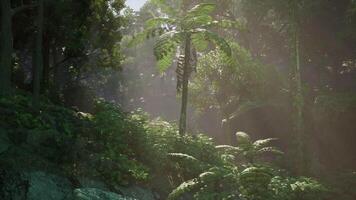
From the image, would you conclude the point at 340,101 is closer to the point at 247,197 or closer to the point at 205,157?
the point at 205,157

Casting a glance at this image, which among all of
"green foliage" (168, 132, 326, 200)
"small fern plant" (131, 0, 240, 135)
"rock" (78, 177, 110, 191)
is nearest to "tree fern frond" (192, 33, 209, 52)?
"small fern plant" (131, 0, 240, 135)

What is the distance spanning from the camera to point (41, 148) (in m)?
11.0

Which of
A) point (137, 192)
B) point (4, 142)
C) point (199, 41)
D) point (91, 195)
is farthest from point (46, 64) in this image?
point (91, 195)

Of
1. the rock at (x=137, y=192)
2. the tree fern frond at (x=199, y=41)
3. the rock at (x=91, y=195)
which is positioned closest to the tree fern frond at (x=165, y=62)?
the tree fern frond at (x=199, y=41)

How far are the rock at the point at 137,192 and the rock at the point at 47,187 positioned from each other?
6.74 feet

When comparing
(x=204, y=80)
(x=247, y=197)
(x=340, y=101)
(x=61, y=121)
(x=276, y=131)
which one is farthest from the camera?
(x=276, y=131)

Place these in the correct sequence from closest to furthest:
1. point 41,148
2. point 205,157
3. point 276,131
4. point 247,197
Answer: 1. point 247,197
2. point 41,148
3. point 205,157
4. point 276,131

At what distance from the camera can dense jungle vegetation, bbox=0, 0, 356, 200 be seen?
10414mm

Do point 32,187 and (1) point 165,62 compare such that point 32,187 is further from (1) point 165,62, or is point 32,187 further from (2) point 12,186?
(1) point 165,62

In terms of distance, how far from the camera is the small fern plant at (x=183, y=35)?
18359mm

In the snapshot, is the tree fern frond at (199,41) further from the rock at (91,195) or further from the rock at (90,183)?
the rock at (91,195)

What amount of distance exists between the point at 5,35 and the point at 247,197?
39.7 feet

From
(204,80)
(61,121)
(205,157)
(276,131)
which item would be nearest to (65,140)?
(61,121)

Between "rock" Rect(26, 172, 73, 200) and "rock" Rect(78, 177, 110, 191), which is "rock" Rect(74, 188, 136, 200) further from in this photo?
"rock" Rect(78, 177, 110, 191)
